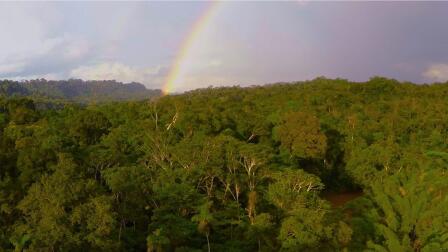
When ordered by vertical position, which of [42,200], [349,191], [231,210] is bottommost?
[349,191]

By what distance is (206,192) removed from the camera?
2670 centimetres

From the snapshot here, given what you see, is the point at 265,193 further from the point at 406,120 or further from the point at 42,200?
the point at 406,120

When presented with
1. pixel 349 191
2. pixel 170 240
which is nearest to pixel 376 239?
pixel 170 240

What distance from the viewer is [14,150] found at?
2242 cm

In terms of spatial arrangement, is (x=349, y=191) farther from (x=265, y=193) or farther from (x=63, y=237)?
(x=63, y=237)

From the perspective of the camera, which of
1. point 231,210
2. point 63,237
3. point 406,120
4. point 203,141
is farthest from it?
point 406,120

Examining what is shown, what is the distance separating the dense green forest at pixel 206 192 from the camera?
16688 millimetres

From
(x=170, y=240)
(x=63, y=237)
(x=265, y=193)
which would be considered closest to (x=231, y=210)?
(x=265, y=193)

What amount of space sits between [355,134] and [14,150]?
1180 inches

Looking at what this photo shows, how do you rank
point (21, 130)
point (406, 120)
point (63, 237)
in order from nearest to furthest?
point (63, 237) → point (21, 130) → point (406, 120)

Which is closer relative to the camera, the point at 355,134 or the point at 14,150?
the point at 14,150

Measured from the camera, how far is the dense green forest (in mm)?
16688

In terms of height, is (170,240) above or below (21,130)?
below

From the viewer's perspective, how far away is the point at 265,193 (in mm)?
25734
